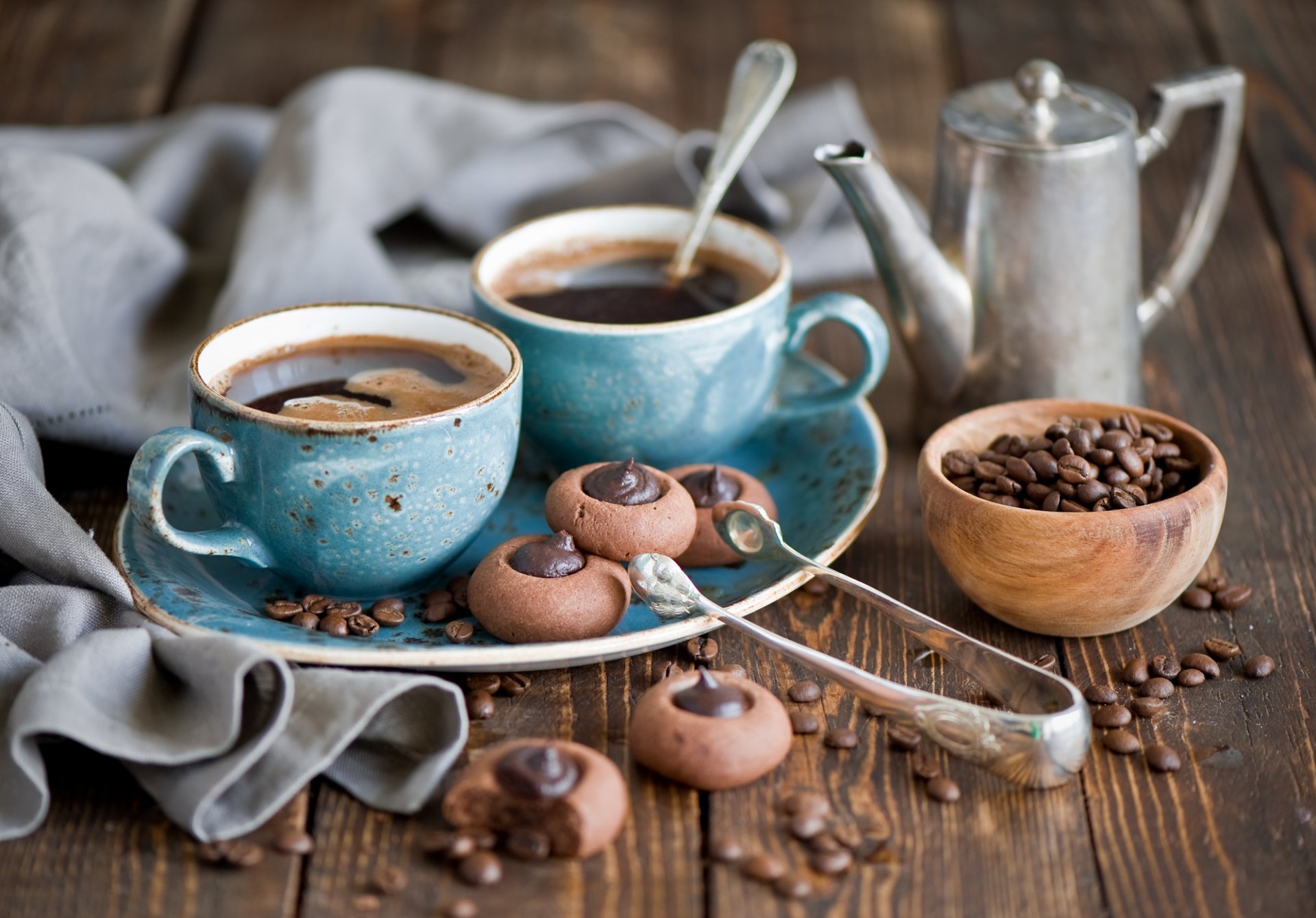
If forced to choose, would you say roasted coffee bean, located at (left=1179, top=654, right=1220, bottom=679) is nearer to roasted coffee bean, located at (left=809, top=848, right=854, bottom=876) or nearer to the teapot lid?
roasted coffee bean, located at (left=809, top=848, right=854, bottom=876)

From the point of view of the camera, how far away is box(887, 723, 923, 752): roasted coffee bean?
4.06ft

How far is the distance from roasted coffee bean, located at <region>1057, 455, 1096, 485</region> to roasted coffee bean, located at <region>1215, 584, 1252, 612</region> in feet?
0.75

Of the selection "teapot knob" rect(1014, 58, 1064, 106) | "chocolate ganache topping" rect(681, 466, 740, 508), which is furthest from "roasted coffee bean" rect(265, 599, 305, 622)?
"teapot knob" rect(1014, 58, 1064, 106)

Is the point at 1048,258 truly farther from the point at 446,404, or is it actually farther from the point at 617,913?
the point at 617,913

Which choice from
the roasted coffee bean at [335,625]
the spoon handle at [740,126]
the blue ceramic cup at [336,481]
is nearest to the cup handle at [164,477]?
the blue ceramic cup at [336,481]

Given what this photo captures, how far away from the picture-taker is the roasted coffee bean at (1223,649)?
1.38 meters

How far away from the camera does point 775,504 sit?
166cm

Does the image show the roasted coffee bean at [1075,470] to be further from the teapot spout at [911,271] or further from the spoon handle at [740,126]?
the spoon handle at [740,126]

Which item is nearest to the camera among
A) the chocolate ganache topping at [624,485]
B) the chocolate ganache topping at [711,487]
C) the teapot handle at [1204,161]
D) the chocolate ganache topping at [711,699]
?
the chocolate ganache topping at [711,699]

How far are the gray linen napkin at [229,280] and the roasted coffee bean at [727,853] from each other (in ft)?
0.79

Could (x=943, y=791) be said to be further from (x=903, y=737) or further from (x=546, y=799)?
(x=546, y=799)

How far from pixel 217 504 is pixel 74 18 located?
2.09 metres

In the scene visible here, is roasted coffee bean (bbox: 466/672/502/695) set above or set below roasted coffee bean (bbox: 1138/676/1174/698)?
below

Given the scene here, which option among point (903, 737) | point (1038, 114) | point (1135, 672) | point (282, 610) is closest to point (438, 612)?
point (282, 610)
